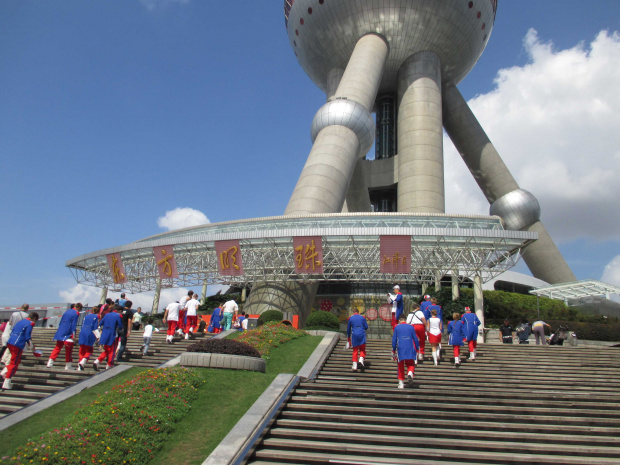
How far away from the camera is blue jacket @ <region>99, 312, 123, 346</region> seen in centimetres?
942

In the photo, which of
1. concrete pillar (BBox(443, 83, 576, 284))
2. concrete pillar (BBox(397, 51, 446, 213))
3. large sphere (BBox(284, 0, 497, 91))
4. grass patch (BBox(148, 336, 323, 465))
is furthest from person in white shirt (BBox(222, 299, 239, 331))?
large sphere (BBox(284, 0, 497, 91))

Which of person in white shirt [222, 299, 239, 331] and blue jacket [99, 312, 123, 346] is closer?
blue jacket [99, 312, 123, 346]

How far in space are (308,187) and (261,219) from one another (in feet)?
18.4

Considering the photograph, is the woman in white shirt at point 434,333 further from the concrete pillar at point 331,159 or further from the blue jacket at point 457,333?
the concrete pillar at point 331,159

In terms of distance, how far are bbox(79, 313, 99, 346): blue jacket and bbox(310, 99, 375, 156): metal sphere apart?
25.9 m

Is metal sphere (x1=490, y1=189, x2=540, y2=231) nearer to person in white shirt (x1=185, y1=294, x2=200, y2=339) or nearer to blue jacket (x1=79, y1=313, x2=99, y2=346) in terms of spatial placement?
person in white shirt (x1=185, y1=294, x2=200, y2=339)

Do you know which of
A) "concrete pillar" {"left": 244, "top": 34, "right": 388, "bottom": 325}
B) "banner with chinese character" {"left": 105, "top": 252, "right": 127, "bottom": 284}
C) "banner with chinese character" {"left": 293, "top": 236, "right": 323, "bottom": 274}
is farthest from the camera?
"banner with chinese character" {"left": 105, "top": 252, "right": 127, "bottom": 284}

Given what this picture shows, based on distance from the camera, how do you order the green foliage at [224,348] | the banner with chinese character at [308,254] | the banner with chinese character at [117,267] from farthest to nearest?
the banner with chinese character at [117,267]
the banner with chinese character at [308,254]
the green foliage at [224,348]

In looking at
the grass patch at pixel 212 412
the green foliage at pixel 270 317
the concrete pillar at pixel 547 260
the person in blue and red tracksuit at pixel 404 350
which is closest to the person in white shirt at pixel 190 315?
the grass patch at pixel 212 412

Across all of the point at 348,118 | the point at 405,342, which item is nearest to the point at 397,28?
the point at 348,118

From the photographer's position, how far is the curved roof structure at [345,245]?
2191 cm

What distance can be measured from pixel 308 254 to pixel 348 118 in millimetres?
14103

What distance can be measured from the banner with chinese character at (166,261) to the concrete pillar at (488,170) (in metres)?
28.7

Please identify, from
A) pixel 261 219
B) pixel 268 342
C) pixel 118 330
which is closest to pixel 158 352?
pixel 118 330
